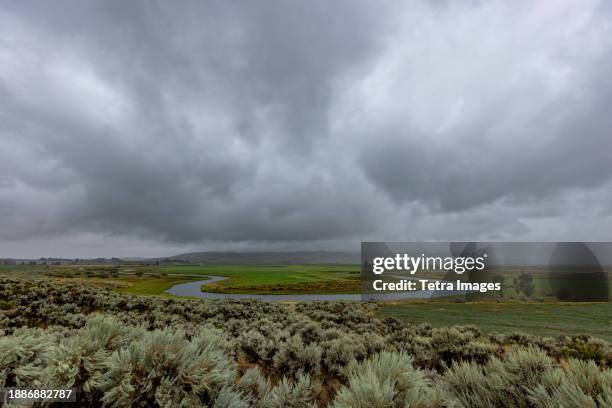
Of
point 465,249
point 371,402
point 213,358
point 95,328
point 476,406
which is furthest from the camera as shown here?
point 465,249

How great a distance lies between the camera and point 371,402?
3234 millimetres

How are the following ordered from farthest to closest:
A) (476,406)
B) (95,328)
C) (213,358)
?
(95,328)
(213,358)
(476,406)

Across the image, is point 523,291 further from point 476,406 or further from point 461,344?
point 476,406

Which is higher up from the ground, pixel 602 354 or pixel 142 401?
pixel 142 401

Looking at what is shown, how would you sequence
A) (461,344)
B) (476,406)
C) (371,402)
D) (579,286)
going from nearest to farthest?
(371,402) < (476,406) < (461,344) < (579,286)

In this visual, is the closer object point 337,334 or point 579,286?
point 337,334

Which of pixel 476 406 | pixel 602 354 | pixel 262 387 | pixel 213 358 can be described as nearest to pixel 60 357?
pixel 213 358

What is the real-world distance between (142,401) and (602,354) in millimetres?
13638

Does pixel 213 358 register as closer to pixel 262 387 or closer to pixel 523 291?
pixel 262 387

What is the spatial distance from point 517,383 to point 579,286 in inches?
2601

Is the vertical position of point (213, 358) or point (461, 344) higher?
point (213, 358)

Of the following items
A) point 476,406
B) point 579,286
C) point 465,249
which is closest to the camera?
point 476,406

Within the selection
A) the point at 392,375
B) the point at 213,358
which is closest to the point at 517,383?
the point at 392,375

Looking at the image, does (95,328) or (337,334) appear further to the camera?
(337,334)
